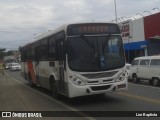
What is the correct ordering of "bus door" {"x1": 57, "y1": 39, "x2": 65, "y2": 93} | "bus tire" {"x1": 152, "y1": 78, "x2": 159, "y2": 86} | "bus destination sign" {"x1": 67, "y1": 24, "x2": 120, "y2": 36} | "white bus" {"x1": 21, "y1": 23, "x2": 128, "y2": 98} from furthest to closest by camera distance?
"bus tire" {"x1": 152, "y1": 78, "x2": 159, "y2": 86} → "bus door" {"x1": 57, "y1": 39, "x2": 65, "y2": 93} → "bus destination sign" {"x1": 67, "y1": 24, "x2": 120, "y2": 36} → "white bus" {"x1": 21, "y1": 23, "x2": 128, "y2": 98}

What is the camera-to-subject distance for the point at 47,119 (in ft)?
37.6

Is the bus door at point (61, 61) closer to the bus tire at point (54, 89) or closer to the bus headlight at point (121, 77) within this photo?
the bus tire at point (54, 89)

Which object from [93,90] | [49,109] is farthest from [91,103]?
[49,109]

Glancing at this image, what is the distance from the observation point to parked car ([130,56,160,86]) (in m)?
22.8

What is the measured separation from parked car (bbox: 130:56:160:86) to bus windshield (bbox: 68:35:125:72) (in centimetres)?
872

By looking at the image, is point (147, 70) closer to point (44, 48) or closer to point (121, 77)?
point (44, 48)

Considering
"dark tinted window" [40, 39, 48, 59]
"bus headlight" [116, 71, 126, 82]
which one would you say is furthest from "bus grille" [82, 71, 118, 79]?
"dark tinted window" [40, 39, 48, 59]

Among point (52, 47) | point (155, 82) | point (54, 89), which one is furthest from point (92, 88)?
point (155, 82)

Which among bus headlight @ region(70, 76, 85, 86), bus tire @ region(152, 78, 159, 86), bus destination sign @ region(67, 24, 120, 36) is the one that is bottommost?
bus tire @ region(152, 78, 159, 86)

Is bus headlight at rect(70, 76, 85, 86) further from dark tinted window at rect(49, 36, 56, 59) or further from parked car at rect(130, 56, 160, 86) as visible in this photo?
parked car at rect(130, 56, 160, 86)

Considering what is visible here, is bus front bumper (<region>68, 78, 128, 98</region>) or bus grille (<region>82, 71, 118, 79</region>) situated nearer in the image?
bus front bumper (<region>68, 78, 128, 98</region>)

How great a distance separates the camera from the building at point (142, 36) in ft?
129

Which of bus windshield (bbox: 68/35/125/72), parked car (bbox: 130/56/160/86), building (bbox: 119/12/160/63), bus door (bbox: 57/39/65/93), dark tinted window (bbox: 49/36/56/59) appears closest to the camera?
bus windshield (bbox: 68/35/125/72)

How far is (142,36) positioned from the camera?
4122 cm
